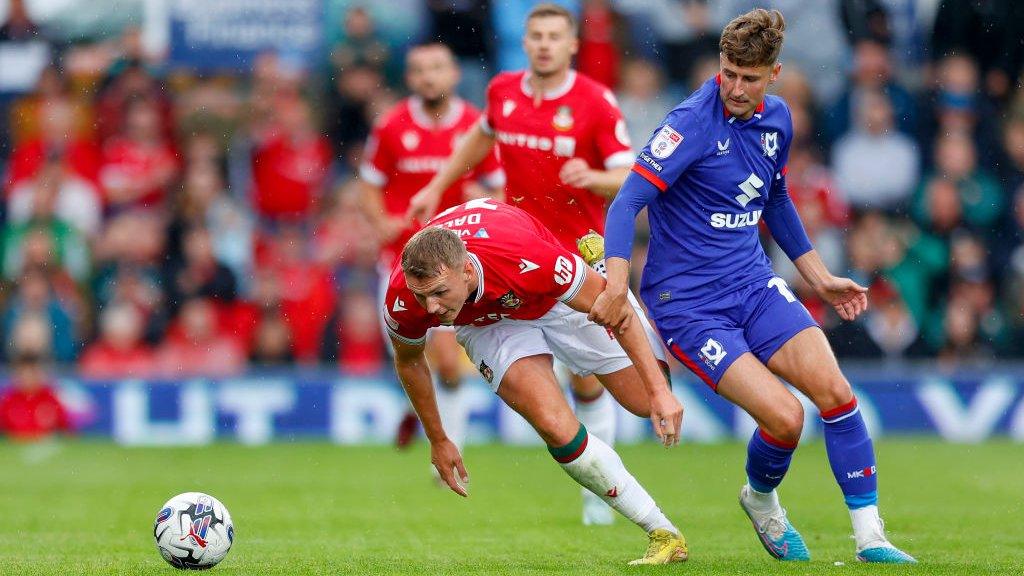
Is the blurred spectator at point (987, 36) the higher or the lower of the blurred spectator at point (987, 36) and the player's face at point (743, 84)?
the lower

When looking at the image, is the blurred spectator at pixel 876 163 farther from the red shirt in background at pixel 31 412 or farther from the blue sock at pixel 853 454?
the blue sock at pixel 853 454

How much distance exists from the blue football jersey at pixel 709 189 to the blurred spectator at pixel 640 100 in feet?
28.8

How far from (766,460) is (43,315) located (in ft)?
35.5

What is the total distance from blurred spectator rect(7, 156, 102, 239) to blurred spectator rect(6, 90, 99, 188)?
79 mm

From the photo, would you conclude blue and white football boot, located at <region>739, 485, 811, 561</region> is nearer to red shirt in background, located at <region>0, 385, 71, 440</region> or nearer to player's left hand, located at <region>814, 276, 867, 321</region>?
player's left hand, located at <region>814, 276, 867, 321</region>

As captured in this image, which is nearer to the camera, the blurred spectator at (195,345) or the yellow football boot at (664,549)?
the yellow football boot at (664,549)

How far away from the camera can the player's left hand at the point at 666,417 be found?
22.5 ft

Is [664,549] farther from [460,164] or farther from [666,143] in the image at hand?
[460,164]

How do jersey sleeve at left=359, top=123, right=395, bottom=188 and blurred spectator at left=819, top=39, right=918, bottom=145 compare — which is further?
blurred spectator at left=819, top=39, right=918, bottom=145

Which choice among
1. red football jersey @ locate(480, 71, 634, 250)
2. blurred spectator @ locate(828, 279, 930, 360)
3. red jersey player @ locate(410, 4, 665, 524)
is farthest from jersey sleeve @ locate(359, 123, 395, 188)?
blurred spectator @ locate(828, 279, 930, 360)

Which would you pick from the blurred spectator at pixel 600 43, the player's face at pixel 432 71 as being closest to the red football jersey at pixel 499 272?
the player's face at pixel 432 71

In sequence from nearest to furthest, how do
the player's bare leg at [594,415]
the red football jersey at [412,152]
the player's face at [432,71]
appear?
1. the player's bare leg at [594,415]
2. the player's face at [432,71]
3. the red football jersey at [412,152]

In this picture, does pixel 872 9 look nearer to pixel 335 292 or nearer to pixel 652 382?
pixel 335 292

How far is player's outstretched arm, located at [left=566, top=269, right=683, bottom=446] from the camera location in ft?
22.6
